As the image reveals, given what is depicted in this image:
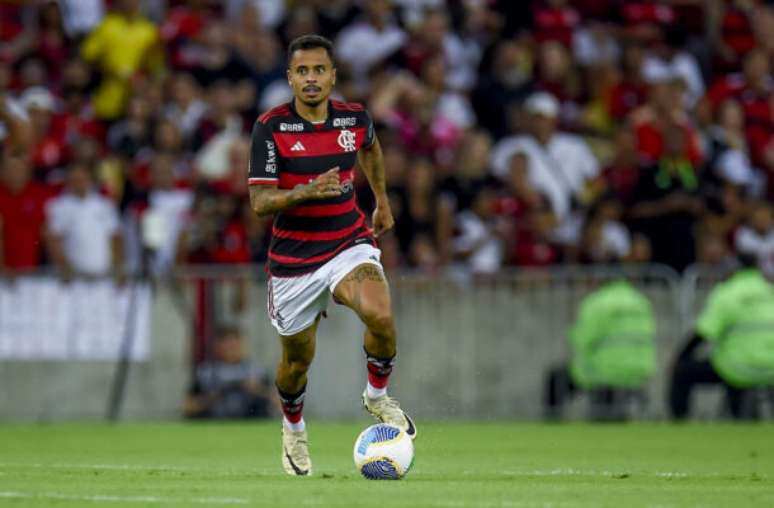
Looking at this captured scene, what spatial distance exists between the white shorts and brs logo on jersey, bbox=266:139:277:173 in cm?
67

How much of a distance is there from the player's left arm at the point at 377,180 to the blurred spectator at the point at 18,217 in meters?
8.54

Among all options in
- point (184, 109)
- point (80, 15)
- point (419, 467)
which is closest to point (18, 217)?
point (184, 109)

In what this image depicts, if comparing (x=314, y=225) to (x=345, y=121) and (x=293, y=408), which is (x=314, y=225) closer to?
(x=345, y=121)

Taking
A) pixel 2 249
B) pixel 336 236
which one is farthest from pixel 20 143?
pixel 336 236

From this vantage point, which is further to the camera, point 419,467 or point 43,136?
point 43,136

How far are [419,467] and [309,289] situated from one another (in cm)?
170

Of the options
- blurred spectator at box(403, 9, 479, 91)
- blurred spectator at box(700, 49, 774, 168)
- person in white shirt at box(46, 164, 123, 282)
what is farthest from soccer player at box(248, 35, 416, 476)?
blurred spectator at box(700, 49, 774, 168)

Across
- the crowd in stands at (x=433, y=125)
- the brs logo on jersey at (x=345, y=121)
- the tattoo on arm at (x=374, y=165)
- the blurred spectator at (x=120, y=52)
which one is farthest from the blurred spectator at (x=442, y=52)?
the brs logo on jersey at (x=345, y=121)

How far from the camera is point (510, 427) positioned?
17844mm

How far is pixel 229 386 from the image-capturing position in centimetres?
1920

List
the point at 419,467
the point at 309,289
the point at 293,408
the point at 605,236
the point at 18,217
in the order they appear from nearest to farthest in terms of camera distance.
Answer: the point at 309,289 < the point at 293,408 < the point at 419,467 < the point at 18,217 < the point at 605,236

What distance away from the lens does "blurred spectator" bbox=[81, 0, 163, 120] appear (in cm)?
2166

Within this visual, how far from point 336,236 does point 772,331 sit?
8807 mm

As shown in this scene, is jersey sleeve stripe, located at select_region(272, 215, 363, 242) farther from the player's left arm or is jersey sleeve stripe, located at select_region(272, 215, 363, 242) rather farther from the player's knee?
the player's knee
